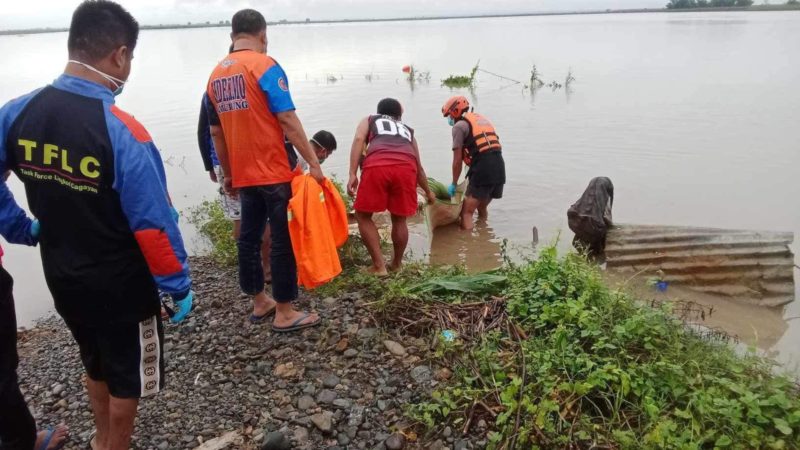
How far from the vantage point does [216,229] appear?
6.23m

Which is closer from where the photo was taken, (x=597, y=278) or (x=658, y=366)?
(x=658, y=366)

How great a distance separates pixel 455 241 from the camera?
21.4ft

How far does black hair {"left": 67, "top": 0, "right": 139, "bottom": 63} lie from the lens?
188cm

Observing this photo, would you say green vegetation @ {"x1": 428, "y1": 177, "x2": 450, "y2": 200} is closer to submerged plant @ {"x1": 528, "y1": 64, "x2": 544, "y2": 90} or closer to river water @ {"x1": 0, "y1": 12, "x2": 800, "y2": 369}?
river water @ {"x1": 0, "y1": 12, "x2": 800, "y2": 369}

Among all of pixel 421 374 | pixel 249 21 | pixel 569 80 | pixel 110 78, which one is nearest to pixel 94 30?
pixel 110 78

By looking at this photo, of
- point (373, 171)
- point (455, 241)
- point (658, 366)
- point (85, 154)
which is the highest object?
point (85, 154)

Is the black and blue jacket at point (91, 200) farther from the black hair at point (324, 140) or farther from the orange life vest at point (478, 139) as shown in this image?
the orange life vest at point (478, 139)

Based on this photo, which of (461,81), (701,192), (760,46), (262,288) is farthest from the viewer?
(760,46)

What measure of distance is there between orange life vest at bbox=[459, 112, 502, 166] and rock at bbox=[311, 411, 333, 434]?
430 cm

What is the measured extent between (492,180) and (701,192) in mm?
3653

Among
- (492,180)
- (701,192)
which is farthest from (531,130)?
(492,180)

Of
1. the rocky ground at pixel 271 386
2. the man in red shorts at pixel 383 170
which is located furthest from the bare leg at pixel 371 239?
the rocky ground at pixel 271 386

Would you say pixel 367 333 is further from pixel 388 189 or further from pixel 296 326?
pixel 388 189

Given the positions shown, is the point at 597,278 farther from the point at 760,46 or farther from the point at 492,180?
the point at 760,46
